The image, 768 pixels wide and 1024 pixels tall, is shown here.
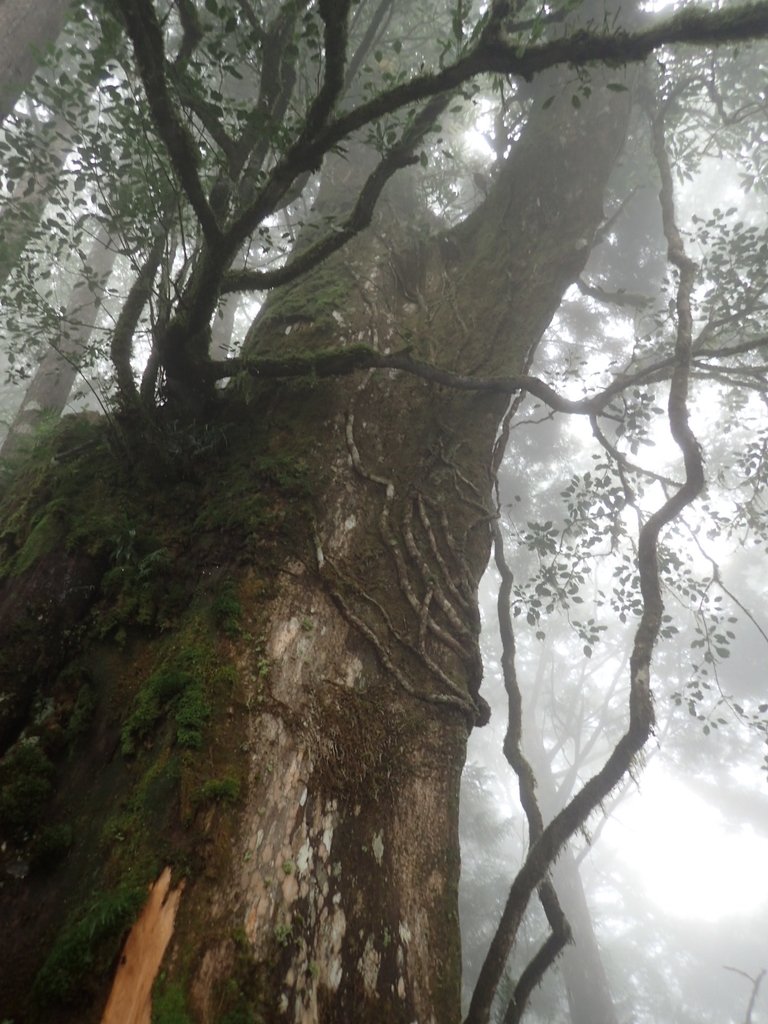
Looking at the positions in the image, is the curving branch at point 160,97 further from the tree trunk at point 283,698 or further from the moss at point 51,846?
the moss at point 51,846

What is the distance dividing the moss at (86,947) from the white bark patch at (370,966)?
2.52 feet

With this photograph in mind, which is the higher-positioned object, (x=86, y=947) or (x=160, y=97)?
(x=160, y=97)

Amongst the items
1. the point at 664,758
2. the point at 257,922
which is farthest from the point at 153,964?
the point at 664,758

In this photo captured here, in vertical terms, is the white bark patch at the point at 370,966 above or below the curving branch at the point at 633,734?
below

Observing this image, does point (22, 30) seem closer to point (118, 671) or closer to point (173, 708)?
point (118, 671)

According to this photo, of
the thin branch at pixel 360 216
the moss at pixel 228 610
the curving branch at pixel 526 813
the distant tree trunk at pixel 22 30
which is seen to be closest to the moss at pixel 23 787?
the moss at pixel 228 610

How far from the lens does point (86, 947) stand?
5.22 ft

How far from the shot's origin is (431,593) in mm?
3082

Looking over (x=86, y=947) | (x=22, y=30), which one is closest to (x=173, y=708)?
(x=86, y=947)

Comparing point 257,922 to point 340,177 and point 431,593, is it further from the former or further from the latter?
point 340,177

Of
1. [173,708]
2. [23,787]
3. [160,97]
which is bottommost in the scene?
[23,787]

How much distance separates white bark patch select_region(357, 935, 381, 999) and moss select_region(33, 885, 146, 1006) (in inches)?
30.2

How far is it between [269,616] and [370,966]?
1.31m

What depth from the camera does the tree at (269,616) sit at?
1789 mm
